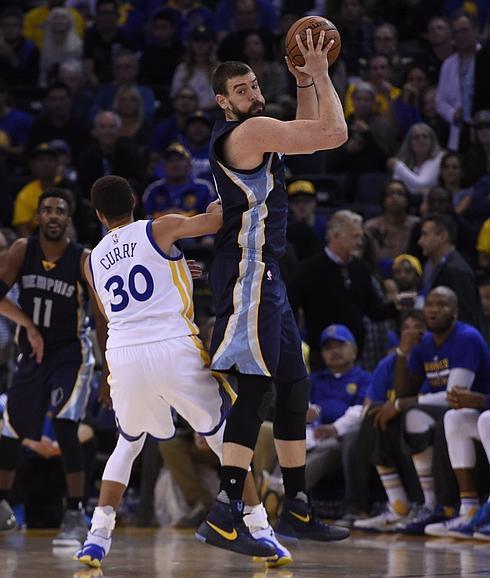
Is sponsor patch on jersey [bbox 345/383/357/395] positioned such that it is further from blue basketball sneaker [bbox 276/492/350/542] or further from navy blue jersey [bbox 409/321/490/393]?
blue basketball sneaker [bbox 276/492/350/542]

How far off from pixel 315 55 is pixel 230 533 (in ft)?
6.72

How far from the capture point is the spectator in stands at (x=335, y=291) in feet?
31.4

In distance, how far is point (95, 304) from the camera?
6.48 metres

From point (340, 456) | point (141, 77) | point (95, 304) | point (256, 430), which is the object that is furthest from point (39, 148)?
point (256, 430)

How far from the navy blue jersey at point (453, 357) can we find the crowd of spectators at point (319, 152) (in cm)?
28

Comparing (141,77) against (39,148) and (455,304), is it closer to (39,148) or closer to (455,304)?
(39,148)

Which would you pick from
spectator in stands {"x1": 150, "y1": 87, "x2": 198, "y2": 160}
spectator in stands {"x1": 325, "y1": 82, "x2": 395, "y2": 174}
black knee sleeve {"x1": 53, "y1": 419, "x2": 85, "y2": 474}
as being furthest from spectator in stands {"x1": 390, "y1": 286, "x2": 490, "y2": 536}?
spectator in stands {"x1": 150, "y1": 87, "x2": 198, "y2": 160}

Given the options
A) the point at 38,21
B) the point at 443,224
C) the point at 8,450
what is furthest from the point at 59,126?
the point at 8,450

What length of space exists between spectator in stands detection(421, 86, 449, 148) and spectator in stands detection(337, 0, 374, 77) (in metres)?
1.21

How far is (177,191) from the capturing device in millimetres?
11344

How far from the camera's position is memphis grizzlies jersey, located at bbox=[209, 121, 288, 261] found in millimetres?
5379

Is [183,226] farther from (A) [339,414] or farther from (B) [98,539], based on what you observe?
(A) [339,414]

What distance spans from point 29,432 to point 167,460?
2.36 metres

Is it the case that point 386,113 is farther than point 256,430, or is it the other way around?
point 386,113
